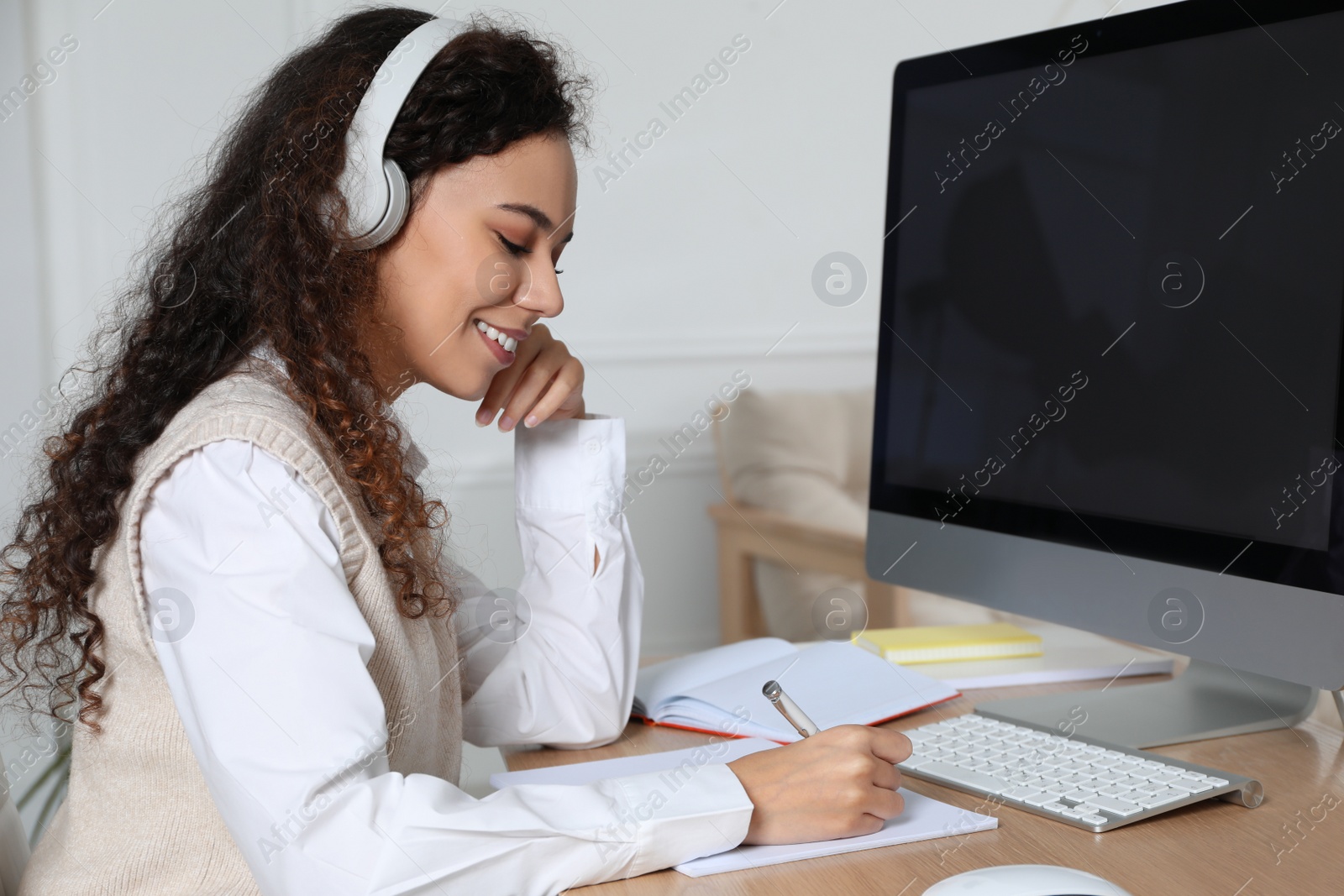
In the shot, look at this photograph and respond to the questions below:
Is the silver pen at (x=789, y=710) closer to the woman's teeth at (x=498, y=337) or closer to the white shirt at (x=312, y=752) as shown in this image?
the white shirt at (x=312, y=752)

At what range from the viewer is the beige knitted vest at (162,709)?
80 cm

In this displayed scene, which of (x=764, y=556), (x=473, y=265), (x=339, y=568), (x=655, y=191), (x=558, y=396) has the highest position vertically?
A: (x=655, y=191)

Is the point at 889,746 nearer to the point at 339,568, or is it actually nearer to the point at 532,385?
the point at 339,568

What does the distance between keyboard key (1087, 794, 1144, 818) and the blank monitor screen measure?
0.73 ft

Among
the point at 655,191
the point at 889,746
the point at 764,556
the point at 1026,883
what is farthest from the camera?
the point at 655,191

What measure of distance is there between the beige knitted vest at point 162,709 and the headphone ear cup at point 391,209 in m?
0.15

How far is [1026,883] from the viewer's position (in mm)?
592

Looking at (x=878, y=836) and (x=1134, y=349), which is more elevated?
(x=1134, y=349)

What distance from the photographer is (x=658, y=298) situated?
9.34ft

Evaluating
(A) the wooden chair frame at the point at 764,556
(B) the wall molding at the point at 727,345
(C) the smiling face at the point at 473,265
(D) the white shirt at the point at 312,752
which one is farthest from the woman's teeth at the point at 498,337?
(B) the wall molding at the point at 727,345

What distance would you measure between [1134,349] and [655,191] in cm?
200

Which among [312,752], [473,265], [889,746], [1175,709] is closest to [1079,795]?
[889,746]

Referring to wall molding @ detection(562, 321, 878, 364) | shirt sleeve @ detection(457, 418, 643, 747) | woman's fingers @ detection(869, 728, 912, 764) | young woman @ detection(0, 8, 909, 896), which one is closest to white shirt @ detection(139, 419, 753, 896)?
young woman @ detection(0, 8, 909, 896)

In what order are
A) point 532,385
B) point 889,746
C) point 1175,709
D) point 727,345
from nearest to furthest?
point 889,746 → point 1175,709 → point 532,385 → point 727,345
